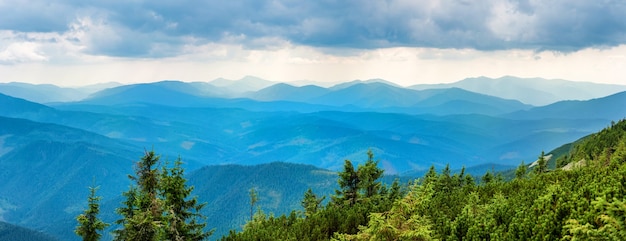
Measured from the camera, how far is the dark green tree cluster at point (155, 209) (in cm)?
2698

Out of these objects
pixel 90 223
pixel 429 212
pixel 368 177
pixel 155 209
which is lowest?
pixel 90 223

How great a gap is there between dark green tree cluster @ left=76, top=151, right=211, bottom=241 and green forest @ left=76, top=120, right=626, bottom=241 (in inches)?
2.7

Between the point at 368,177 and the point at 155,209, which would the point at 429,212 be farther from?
the point at 368,177

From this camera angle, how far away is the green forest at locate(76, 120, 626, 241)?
1415 cm

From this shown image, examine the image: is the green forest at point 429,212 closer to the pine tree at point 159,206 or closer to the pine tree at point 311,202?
the pine tree at point 159,206

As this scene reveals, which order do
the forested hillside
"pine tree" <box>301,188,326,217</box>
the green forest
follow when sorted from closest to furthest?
1. the forested hillside
2. the green forest
3. "pine tree" <box>301,188,326,217</box>

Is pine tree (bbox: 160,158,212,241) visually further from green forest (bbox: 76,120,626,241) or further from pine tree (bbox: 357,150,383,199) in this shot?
pine tree (bbox: 357,150,383,199)

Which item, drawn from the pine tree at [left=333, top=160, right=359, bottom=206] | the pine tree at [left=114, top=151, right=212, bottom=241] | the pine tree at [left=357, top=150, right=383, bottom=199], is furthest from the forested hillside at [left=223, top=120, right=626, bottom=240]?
the pine tree at [left=357, top=150, right=383, bottom=199]

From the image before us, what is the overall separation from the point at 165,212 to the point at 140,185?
3197 millimetres

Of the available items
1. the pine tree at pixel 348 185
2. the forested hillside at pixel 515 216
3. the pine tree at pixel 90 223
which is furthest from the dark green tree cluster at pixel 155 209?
the pine tree at pixel 348 185

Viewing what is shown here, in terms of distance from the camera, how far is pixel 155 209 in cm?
2677

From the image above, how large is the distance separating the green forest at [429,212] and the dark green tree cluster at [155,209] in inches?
2.7

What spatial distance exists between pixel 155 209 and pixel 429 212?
17415mm

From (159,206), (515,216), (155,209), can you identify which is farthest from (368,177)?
(515,216)
